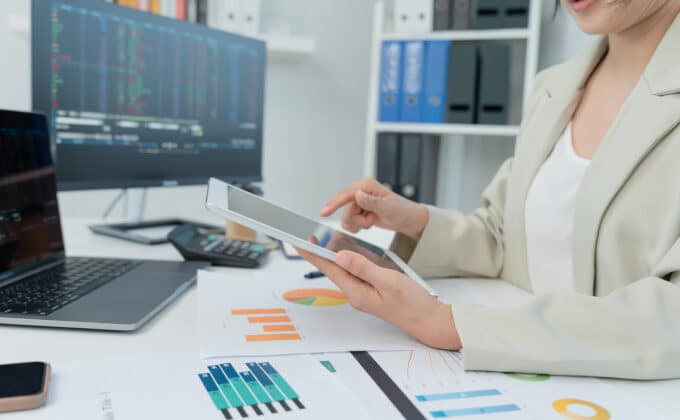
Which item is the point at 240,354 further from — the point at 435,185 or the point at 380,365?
the point at 435,185

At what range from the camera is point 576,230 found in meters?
0.81

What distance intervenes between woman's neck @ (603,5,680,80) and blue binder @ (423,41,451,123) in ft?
3.93

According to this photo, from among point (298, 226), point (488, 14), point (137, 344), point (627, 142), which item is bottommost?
point (137, 344)

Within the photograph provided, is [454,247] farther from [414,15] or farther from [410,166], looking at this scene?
[414,15]

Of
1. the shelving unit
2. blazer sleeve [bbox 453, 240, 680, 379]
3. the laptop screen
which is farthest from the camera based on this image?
the shelving unit

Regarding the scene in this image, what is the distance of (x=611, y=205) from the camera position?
764 millimetres

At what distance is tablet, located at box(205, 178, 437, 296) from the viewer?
57 cm

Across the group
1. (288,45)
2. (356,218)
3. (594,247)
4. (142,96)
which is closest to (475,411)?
(594,247)

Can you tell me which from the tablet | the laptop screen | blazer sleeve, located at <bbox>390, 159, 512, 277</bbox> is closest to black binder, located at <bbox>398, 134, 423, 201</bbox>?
blazer sleeve, located at <bbox>390, 159, 512, 277</bbox>

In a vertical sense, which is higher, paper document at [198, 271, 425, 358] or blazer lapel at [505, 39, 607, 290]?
blazer lapel at [505, 39, 607, 290]

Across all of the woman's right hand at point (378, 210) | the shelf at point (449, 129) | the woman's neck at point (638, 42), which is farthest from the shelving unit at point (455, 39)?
the woman's right hand at point (378, 210)

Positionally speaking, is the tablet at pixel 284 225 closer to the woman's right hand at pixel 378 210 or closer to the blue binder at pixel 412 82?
the woman's right hand at pixel 378 210

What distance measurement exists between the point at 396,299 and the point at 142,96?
34.8 inches

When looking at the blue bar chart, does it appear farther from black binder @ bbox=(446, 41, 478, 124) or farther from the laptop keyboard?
black binder @ bbox=(446, 41, 478, 124)
